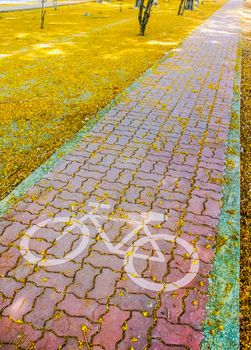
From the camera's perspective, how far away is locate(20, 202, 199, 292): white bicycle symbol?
129 inches

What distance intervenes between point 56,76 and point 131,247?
7441mm

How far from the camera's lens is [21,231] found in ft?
12.6

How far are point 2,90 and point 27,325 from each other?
7.06 m

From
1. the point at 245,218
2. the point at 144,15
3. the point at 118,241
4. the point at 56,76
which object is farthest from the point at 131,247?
the point at 144,15

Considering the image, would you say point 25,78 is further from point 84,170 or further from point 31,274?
point 31,274

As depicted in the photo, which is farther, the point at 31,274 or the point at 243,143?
the point at 243,143

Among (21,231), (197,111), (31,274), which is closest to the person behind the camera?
(31,274)

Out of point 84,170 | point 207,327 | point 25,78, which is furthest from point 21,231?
point 25,78

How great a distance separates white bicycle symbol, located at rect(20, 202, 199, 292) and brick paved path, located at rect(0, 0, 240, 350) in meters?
0.01

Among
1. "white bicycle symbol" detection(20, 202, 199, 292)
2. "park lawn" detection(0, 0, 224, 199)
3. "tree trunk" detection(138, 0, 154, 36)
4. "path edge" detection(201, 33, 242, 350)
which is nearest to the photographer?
"path edge" detection(201, 33, 242, 350)

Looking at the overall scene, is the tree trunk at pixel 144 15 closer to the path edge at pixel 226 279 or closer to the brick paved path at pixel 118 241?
the brick paved path at pixel 118 241

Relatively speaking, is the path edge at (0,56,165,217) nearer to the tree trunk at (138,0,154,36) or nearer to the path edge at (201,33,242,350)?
the path edge at (201,33,242,350)

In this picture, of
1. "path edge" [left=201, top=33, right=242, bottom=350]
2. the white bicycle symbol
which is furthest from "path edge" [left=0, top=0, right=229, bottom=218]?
"path edge" [left=201, top=33, right=242, bottom=350]

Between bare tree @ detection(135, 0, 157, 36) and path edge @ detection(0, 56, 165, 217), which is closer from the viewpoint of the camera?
path edge @ detection(0, 56, 165, 217)
